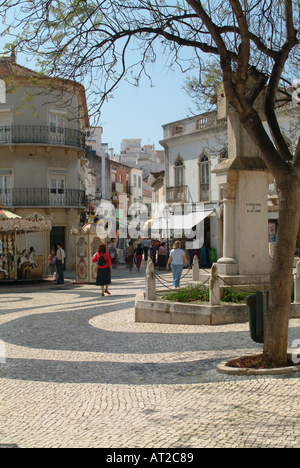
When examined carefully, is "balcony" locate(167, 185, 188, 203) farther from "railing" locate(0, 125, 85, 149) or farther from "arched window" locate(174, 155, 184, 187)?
"railing" locate(0, 125, 85, 149)

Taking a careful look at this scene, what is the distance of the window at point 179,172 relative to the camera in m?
35.2

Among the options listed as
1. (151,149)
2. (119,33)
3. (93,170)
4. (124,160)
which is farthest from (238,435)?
(151,149)

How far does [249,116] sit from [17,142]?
25239 mm

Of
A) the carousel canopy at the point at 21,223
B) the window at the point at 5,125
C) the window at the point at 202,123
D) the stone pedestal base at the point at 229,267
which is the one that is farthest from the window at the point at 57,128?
the stone pedestal base at the point at 229,267

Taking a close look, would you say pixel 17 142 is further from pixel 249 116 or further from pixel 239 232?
pixel 249 116

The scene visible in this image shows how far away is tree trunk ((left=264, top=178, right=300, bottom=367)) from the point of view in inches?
231

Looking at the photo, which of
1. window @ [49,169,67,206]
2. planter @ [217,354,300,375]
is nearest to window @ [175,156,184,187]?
window @ [49,169,67,206]

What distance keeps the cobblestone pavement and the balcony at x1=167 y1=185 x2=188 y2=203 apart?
2526 centimetres

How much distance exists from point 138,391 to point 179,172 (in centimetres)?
3076

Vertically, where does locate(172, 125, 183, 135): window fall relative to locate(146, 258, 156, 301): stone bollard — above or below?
above

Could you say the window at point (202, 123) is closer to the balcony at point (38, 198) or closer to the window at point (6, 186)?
the balcony at point (38, 198)

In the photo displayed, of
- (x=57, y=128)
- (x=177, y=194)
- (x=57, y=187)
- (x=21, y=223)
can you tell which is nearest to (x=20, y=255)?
(x=21, y=223)

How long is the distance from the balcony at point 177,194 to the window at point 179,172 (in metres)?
0.37

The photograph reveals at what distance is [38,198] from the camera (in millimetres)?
30156
